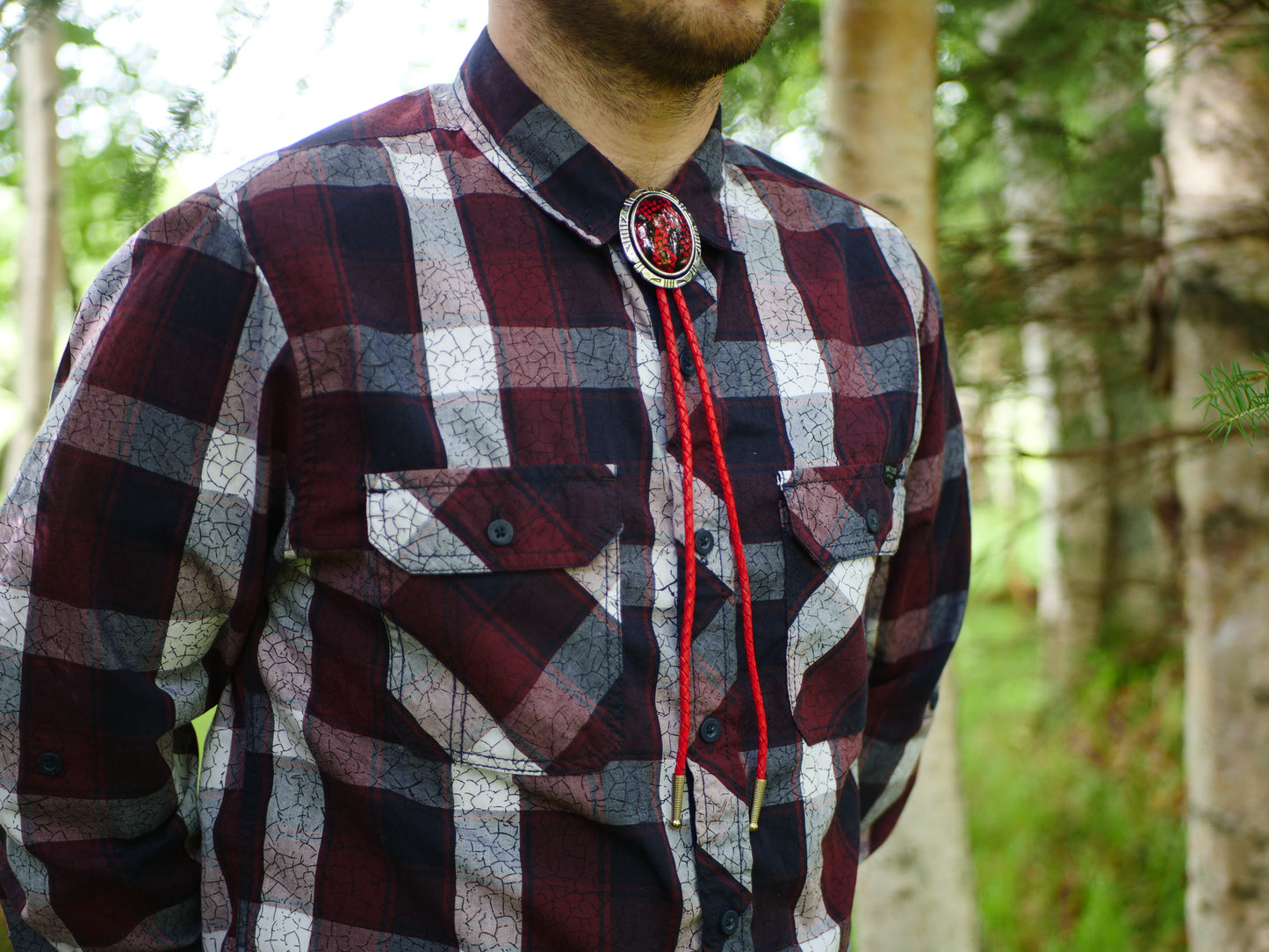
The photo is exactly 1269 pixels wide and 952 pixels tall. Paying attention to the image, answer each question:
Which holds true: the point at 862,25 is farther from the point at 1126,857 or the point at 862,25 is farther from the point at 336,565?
the point at 1126,857

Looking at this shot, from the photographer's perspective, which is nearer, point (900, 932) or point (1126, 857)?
point (900, 932)

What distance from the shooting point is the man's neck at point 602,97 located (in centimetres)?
119

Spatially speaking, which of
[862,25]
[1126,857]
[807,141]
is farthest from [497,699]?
[1126,857]

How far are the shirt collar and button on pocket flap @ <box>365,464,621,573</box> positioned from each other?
0.30 metres

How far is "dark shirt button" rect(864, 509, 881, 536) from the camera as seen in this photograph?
4.11 feet

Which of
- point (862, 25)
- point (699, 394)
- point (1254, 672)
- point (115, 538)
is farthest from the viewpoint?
point (1254, 672)

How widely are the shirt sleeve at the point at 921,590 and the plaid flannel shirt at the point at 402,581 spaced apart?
30 centimetres

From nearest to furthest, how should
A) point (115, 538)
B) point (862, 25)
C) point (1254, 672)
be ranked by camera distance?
point (115, 538), point (862, 25), point (1254, 672)

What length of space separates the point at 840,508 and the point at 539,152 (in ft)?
1.85

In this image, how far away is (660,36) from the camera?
1.12 m

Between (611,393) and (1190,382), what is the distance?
205 centimetres

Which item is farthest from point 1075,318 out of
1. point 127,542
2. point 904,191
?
point 127,542

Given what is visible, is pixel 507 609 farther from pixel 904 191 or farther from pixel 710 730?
pixel 904 191

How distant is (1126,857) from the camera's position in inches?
146
